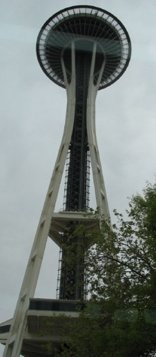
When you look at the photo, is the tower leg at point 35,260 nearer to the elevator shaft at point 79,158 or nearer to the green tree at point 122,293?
the elevator shaft at point 79,158

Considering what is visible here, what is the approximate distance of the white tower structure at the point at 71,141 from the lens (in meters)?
39.6

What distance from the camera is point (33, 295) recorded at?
4103cm

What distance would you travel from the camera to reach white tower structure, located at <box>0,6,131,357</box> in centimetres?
3956

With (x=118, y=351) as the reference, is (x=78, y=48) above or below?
above

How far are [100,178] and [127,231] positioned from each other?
31583 mm

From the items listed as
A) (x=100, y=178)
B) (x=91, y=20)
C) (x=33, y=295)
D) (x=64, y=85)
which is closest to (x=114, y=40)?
(x=91, y=20)

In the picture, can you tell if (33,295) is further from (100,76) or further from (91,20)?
(91,20)

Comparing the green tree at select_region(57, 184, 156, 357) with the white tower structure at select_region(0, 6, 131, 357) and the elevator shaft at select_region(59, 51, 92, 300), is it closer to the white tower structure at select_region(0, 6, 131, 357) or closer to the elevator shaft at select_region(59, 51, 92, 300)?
the white tower structure at select_region(0, 6, 131, 357)

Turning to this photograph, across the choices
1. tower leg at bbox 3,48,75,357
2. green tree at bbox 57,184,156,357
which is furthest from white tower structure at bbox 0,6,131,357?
green tree at bbox 57,184,156,357

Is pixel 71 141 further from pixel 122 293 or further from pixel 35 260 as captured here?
pixel 122 293

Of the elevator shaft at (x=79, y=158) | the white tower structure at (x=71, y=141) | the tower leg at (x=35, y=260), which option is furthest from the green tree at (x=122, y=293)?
the elevator shaft at (x=79, y=158)

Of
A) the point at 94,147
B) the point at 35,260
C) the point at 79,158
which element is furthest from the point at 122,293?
the point at 79,158

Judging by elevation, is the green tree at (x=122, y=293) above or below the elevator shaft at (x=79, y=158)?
below

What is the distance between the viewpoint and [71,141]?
178ft
